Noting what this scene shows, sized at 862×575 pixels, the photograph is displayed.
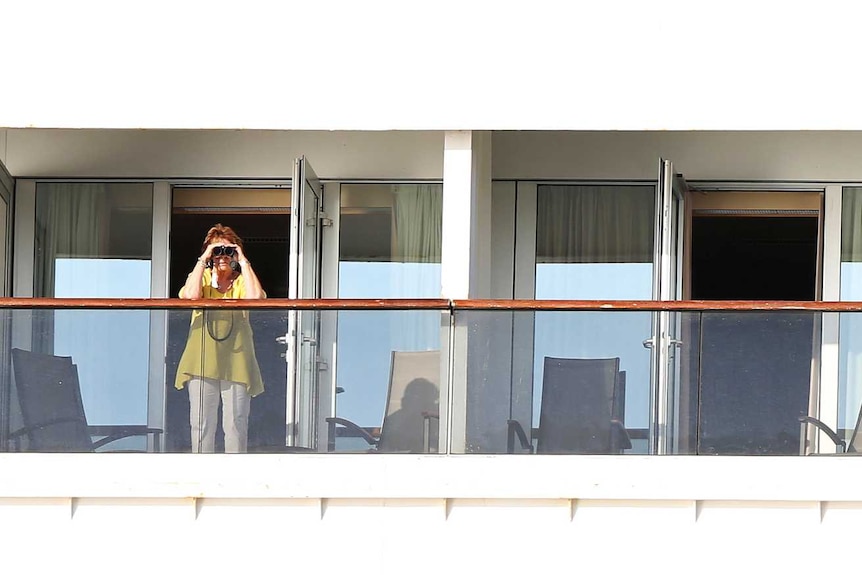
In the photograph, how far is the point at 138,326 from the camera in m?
7.74

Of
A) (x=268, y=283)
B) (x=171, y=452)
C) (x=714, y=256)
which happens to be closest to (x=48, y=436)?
(x=171, y=452)

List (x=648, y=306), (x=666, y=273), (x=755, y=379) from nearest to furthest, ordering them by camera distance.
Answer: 1. (x=755, y=379)
2. (x=648, y=306)
3. (x=666, y=273)

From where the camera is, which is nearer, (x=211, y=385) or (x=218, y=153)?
(x=211, y=385)

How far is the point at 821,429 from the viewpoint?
759cm

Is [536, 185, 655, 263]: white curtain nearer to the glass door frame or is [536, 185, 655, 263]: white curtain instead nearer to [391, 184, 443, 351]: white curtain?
the glass door frame

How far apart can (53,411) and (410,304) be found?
1.99m

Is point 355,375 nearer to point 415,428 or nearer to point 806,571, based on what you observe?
point 415,428

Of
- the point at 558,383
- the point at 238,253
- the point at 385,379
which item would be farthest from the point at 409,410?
the point at 238,253

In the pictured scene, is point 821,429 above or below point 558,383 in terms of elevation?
below

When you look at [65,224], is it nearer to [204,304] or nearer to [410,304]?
[204,304]

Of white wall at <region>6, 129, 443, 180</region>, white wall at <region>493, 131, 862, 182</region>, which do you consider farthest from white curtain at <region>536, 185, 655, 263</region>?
white wall at <region>6, 129, 443, 180</region>
